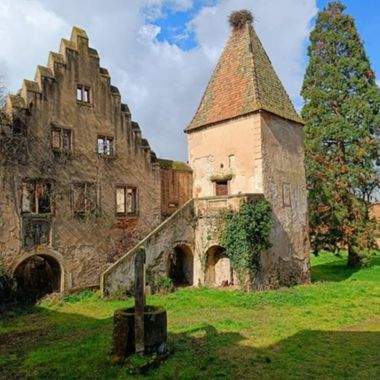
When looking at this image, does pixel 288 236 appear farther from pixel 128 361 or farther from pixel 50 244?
pixel 128 361

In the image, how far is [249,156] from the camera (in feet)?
66.0

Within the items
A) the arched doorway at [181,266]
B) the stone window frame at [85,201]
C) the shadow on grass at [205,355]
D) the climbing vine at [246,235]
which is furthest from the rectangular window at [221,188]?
the shadow on grass at [205,355]

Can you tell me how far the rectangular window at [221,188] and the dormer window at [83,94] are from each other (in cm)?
799

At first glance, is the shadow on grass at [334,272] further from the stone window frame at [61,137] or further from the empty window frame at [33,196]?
the empty window frame at [33,196]

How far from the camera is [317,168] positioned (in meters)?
28.6

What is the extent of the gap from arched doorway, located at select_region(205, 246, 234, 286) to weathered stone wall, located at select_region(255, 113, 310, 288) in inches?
74.3

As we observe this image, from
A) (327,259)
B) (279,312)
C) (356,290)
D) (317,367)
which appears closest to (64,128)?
(279,312)

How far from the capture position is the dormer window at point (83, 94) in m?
18.6

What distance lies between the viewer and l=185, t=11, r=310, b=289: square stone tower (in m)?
19.9

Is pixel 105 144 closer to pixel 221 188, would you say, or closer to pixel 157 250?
pixel 157 250

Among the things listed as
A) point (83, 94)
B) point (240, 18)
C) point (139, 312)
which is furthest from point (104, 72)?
point (139, 312)

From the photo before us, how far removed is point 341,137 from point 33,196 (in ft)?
70.4

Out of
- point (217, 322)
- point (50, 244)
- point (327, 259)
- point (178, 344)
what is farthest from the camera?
point (327, 259)

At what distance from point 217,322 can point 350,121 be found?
21.2 meters
